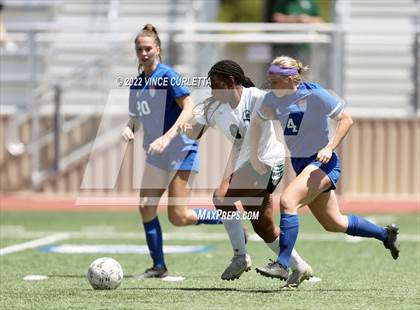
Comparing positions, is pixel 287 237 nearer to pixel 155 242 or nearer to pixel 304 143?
pixel 304 143

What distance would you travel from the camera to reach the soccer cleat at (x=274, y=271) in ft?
27.6

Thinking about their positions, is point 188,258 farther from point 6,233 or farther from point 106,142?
point 106,142

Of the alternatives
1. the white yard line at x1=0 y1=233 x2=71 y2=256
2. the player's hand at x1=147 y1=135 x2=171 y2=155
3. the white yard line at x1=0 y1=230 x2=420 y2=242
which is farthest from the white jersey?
the white yard line at x1=0 y1=230 x2=420 y2=242

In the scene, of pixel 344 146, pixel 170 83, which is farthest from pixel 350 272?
pixel 344 146

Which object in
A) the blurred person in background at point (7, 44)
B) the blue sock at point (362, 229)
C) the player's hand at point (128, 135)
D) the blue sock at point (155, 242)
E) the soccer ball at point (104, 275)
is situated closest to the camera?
the soccer ball at point (104, 275)

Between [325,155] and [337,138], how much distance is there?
202 mm

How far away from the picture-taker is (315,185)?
8.66m

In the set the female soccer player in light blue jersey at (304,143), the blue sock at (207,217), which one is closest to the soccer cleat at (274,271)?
the female soccer player in light blue jersey at (304,143)

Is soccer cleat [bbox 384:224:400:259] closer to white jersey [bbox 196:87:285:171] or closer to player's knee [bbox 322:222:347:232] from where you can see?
player's knee [bbox 322:222:347:232]

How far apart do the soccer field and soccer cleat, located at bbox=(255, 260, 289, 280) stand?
5.4 inches

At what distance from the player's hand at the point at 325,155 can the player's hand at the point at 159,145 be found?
1324 millimetres

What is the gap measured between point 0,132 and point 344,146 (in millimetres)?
5137

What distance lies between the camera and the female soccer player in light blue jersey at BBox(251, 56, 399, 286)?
859 cm

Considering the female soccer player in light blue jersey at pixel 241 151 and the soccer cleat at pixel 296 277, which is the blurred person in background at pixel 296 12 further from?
the soccer cleat at pixel 296 277
